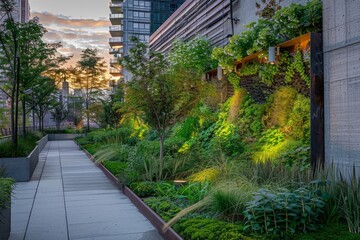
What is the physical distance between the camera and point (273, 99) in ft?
35.6

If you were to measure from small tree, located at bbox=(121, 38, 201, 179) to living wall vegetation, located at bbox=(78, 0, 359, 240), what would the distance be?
0.94 feet

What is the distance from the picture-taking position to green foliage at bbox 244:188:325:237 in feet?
15.2

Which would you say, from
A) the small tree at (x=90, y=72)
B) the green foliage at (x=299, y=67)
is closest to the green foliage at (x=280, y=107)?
the green foliage at (x=299, y=67)

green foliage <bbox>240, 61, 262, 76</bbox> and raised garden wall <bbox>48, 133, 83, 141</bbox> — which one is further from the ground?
green foliage <bbox>240, 61, 262, 76</bbox>

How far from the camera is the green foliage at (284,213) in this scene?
15.2 ft

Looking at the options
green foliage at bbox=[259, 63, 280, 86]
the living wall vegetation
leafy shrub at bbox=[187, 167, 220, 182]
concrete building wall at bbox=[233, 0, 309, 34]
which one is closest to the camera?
the living wall vegetation

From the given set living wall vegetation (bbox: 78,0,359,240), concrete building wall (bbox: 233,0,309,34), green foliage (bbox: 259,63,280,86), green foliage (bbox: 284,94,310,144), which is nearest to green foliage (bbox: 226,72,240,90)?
living wall vegetation (bbox: 78,0,359,240)

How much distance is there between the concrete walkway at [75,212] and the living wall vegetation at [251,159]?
0.44 m

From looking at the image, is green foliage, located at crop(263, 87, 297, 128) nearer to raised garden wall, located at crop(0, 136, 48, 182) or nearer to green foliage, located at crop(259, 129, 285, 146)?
green foliage, located at crop(259, 129, 285, 146)

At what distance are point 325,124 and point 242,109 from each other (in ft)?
16.8

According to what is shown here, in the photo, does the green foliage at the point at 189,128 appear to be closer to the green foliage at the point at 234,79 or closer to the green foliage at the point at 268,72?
the green foliage at the point at 234,79

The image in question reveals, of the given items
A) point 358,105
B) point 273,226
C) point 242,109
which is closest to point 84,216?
point 273,226

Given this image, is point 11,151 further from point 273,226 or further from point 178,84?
point 273,226

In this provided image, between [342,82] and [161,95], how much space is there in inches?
177
